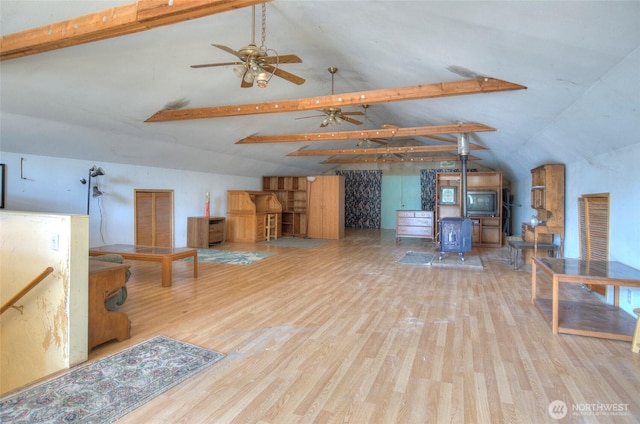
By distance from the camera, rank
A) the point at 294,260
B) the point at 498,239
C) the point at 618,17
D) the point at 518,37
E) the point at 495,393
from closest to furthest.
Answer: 1. the point at 618,17
2. the point at 495,393
3. the point at 518,37
4. the point at 294,260
5. the point at 498,239

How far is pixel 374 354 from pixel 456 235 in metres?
4.76

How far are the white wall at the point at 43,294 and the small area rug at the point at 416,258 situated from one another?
17.7ft

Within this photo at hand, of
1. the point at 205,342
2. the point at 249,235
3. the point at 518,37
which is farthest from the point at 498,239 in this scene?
the point at 205,342

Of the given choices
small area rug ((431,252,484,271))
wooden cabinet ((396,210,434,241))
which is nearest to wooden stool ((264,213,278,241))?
wooden cabinet ((396,210,434,241))

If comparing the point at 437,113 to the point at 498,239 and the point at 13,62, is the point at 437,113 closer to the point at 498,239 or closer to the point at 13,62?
the point at 498,239

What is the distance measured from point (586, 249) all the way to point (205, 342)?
16.5 ft

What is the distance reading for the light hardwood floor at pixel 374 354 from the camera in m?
2.09

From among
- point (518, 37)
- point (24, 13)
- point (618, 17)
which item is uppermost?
point (24, 13)

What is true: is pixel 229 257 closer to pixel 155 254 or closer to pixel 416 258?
pixel 155 254

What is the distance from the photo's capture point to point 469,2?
2.50m

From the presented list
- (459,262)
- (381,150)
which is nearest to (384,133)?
(381,150)

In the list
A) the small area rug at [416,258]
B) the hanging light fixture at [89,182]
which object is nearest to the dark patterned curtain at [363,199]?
the small area rug at [416,258]

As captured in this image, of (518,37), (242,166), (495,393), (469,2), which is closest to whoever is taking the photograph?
(495,393)

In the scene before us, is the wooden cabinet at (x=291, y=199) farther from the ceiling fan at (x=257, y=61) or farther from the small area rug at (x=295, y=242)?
the ceiling fan at (x=257, y=61)
